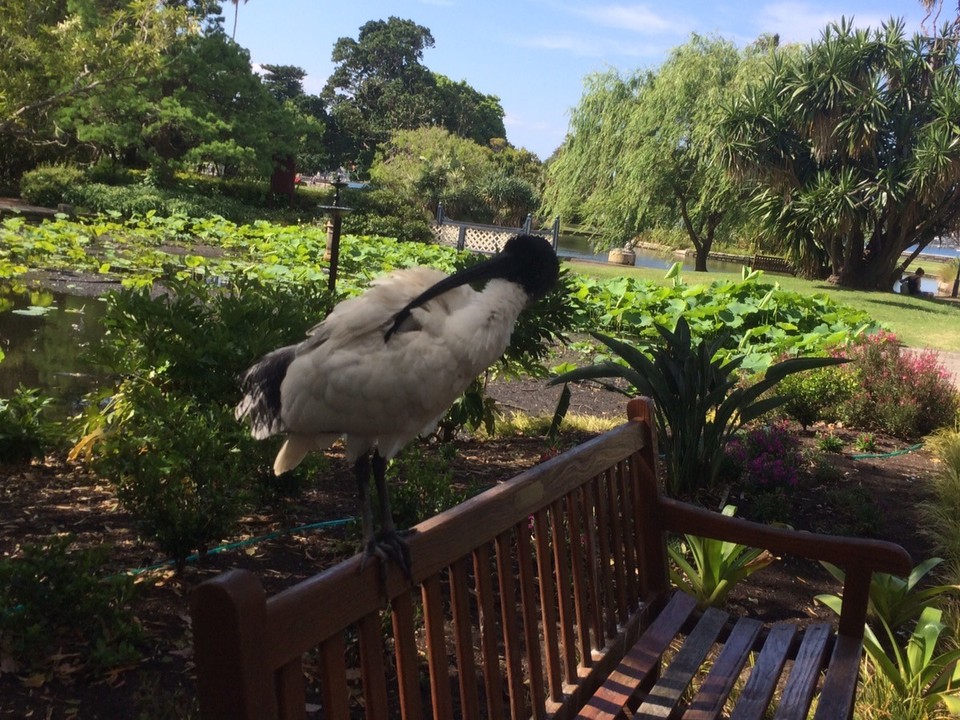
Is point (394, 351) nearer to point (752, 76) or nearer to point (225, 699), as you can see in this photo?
point (225, 699)

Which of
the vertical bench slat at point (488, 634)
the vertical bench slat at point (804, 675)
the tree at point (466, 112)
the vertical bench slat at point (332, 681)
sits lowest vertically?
the vertical bench slat at point (804, 675)

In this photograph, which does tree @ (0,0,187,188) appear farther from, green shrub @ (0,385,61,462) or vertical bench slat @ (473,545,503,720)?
vertical bench slat @ (473,545,503,720)

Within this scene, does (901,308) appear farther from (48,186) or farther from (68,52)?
(48,186)

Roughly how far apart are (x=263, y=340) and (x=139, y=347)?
30.6 inches

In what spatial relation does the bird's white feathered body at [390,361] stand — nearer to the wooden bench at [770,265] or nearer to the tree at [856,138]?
the tree at [856,138]

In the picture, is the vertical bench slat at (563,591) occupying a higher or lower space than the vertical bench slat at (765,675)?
higher

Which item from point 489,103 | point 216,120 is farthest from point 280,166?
point 489,103

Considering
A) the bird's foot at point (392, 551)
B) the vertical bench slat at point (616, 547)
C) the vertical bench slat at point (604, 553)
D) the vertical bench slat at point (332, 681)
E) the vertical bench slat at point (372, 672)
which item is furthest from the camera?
the vertical bench slat at point (616, 547)

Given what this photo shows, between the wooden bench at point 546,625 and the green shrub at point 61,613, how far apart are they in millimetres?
674

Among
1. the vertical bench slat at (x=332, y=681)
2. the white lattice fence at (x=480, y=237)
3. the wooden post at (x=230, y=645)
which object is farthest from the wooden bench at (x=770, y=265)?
the wooden post at (x=230, y=645)

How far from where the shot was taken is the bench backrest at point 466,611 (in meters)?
1.29

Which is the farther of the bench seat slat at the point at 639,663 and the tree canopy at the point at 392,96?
the tree canopy at the point at 392,96

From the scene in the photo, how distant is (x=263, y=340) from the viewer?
481cm

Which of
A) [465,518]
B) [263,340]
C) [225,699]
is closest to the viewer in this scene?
[225,699]
